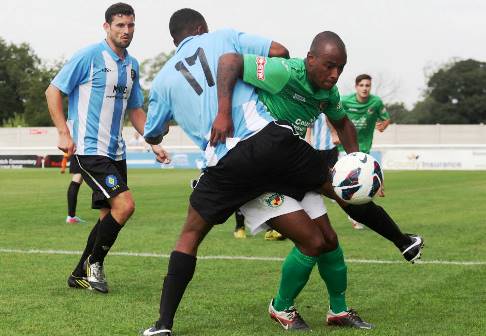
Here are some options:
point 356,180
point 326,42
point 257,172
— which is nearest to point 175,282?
point 257,172

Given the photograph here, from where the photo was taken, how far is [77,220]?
13750 millimetres

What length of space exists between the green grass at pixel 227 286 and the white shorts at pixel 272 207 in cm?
70

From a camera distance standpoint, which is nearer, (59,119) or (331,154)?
(59,119)

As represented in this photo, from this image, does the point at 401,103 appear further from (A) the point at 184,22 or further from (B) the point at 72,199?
(A) the point at 184,22

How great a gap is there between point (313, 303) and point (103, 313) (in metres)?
1.53

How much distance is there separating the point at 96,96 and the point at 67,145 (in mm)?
675

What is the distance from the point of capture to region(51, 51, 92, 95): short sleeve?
24.2ft

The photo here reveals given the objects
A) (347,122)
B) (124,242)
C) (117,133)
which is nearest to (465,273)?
(347,122)

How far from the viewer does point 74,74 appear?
24.3ft

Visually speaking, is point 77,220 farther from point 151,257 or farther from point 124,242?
point 151,257

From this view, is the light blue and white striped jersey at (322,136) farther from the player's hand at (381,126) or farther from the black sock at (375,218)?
the black sock at (375,218)

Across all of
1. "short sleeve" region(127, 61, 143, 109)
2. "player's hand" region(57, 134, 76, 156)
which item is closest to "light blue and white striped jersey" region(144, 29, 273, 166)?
"player's hand" region(57, 134, 76, 156)

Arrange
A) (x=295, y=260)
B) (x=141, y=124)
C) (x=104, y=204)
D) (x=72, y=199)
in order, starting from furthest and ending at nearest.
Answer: (x=72, y=199) < (x=141, y=124) < (x=104, y=204) < (x=295, y=260)

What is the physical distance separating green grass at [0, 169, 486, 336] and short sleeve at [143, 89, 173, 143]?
126 centimetres
